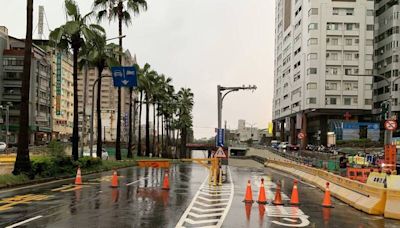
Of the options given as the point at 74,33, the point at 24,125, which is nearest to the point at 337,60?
the point at 74,33

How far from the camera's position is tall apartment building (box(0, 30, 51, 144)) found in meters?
101

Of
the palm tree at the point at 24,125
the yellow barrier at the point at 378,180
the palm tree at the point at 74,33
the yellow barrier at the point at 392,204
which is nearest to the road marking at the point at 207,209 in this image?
the yellow barrier at the point at 392,204

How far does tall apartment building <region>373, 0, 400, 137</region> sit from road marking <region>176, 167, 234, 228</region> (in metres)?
83.4

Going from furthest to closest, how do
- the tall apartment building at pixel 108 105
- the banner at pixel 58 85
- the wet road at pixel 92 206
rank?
the tall apartment building at pixel 108 105
the banner at pixel 58 85
the wet road at pixel 92 206

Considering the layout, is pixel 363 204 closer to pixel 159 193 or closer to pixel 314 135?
pixel 159 193

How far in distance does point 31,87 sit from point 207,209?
3716 inches

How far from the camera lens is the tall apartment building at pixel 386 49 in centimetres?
10088

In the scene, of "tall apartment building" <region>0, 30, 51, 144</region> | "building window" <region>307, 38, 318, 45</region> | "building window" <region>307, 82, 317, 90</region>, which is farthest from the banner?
"building window" <region>307, 82, 317, 90</region>

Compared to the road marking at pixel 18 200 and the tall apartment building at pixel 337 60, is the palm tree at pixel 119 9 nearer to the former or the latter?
the road marking at pixel 18 200

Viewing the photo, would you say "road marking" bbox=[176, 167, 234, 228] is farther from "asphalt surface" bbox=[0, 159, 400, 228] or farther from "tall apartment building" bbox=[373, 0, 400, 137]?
"tall apartment building" bbox=[373, 0, 400, 137]

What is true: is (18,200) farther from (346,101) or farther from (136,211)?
(346,101)

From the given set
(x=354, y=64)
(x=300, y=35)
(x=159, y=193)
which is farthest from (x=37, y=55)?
(x=159, y=193)

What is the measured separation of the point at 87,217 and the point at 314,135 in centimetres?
9754

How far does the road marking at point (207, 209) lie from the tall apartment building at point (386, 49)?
8340cm
